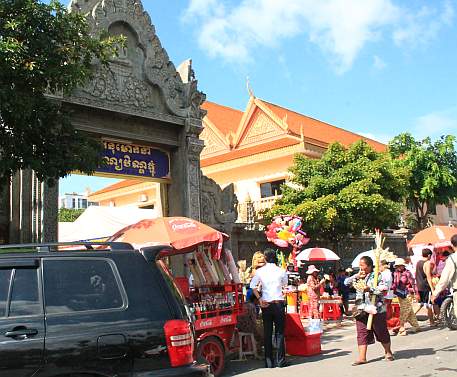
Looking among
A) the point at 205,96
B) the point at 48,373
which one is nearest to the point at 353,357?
the point at 48,373

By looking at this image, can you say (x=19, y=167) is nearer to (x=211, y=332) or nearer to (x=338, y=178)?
(x=211, y=332)

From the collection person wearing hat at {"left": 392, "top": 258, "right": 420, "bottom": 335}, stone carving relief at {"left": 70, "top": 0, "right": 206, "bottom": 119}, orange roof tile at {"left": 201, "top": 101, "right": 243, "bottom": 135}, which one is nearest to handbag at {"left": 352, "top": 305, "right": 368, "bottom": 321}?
person wearing hat at {"left": 392, "top": 258, "right": 420, "bottom": 335}

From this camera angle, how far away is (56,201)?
11.2 m

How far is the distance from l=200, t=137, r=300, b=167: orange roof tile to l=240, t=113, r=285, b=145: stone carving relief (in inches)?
22.5

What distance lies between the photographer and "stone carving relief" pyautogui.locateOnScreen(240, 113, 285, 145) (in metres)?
25.1

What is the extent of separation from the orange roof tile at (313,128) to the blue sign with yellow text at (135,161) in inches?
461

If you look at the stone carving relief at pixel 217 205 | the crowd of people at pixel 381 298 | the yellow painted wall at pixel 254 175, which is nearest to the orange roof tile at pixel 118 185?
the yellow painted wall at pixel 254 175

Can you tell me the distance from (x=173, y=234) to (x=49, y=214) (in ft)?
11.9

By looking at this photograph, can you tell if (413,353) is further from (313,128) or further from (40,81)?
(313,128)

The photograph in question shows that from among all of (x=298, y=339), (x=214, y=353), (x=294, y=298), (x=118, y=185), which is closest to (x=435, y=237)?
(x=294, y=298)

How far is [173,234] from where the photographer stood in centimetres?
862

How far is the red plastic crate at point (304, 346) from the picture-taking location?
876cm

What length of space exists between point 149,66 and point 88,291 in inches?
394

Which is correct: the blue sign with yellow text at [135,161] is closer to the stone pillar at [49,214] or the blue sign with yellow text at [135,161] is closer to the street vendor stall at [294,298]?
the stone pillar at [49,214]
